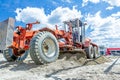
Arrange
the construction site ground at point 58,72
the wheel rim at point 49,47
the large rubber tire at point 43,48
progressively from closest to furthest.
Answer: the construction site ground at point 58,72
the large rubber tire at point 43,48
the wheel rim at point 49,47

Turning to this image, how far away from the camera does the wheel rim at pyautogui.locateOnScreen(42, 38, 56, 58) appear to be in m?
9.82

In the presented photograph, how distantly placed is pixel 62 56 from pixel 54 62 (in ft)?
5.81

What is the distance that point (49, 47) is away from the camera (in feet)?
33.1

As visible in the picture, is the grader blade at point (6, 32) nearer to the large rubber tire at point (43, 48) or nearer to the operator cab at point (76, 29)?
the large rubber tire at point (43, 48)

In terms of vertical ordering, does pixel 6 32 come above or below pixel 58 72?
above

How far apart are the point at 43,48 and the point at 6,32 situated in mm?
1816

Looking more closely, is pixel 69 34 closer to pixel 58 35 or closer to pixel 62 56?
pixel 58 35

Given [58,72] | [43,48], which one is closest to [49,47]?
[43,48]

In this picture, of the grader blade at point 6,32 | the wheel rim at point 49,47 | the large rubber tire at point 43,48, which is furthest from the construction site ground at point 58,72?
the grader blade at point 6,32

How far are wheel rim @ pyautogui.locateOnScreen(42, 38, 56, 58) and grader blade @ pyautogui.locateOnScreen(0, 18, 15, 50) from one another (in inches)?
67.0

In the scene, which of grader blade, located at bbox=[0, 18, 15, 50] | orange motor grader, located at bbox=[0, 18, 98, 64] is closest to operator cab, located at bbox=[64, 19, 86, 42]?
orange motor grader, located at bbox=[0, 18, 98, 64]

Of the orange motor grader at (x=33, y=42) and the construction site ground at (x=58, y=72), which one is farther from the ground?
the orange motor grader at (x=33, y=42)

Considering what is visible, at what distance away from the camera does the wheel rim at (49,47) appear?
9.82 meters

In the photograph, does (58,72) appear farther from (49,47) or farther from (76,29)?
(76,29)
